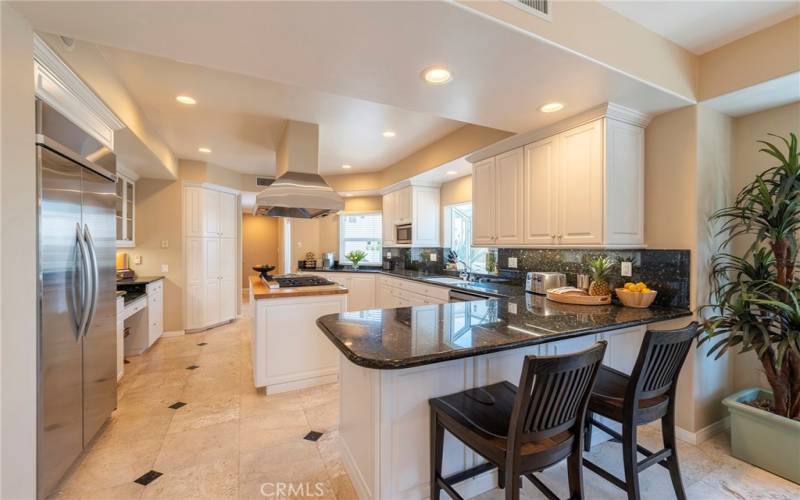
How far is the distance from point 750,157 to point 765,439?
192 cm

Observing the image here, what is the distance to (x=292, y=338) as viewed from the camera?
309cm

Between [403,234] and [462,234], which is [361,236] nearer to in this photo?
[403,234]

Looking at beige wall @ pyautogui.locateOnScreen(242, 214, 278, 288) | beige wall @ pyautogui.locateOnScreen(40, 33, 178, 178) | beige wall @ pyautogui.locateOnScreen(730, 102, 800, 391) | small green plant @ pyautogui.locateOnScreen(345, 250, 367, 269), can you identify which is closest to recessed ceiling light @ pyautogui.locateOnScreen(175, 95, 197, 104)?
beige wall @ pyautogui.locateOnScreen(40, 33, 178, 178)

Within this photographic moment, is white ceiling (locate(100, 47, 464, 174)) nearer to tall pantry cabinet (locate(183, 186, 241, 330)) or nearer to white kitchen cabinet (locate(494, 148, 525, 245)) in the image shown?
tall pantry cabinet (locate(183, 186, 241, 330))

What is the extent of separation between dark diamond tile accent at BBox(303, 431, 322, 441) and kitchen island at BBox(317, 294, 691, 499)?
374mm

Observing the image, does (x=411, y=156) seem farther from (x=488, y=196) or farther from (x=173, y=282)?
(x=173, y=282)

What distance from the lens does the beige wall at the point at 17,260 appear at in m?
1.38

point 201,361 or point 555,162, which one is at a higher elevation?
point 555,162

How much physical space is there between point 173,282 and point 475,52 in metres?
5.12

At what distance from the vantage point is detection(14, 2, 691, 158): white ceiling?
4.59 ft

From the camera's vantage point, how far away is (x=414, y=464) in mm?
1621

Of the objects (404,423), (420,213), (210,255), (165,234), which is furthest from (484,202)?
(165,234)

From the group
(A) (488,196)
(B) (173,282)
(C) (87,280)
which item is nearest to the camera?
(C) (87,280)

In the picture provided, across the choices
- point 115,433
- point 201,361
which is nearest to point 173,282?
point 201,361
